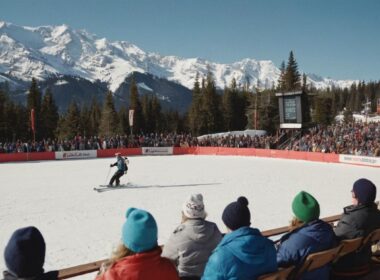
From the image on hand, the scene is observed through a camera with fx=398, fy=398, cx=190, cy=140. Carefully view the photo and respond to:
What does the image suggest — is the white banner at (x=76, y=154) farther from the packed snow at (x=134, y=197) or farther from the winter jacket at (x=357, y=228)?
the winter jacket at (x=357, y=228)

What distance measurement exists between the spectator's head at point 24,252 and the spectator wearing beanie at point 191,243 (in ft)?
5.78

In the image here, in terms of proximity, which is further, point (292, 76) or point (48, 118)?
point (292, 76)

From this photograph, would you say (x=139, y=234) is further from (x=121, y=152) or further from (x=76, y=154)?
(x=121, y=152)

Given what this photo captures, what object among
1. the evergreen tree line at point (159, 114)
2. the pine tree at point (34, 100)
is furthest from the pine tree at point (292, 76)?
the pine tree at point (34, 100)

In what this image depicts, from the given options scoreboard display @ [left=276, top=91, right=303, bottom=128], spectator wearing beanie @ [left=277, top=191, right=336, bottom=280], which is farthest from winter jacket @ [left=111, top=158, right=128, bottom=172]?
scoreboard display @ [left=276, top=91, right=303, bottom=128]

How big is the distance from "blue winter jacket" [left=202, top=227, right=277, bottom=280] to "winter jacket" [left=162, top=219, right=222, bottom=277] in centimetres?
82

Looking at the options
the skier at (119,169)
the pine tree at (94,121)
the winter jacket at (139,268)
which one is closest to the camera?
the winter jacket at (139,268)

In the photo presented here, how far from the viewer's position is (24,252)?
266 centimetres

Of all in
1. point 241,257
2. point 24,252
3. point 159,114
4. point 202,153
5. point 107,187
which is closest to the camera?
point 24,252

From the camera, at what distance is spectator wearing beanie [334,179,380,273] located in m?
4.92

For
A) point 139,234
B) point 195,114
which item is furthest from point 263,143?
point 195,114

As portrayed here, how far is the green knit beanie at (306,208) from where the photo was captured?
4148mm

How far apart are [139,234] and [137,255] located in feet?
0.52

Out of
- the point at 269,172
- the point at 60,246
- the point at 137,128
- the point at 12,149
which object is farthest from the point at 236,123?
the point at 60,246
